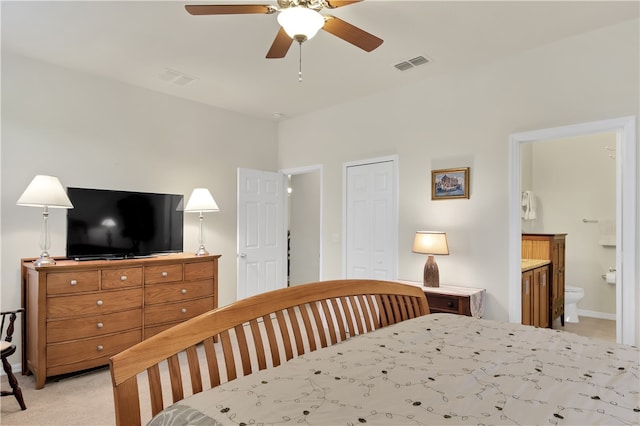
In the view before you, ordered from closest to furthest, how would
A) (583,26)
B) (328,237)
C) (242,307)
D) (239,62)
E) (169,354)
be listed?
(169,354), (242,307), (583,26), (239,62), (328,237)

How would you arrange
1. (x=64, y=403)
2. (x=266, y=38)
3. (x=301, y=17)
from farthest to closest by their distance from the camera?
(x=266, y=38), (x=64, y=403), (x=301, y=17)

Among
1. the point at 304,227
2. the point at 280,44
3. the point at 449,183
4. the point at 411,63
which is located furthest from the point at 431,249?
the point at 304,227

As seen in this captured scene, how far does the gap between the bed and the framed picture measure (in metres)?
2.09

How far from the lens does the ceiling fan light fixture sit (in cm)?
194

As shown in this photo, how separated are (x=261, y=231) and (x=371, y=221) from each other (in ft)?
5.12

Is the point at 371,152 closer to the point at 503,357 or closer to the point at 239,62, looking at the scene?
the point at 239,62

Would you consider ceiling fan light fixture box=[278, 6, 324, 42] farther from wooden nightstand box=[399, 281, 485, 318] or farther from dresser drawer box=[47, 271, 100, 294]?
dresser drawer box=[47, 271, 100, 294]

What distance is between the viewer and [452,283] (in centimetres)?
375

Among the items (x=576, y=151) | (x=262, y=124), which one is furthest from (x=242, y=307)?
(x=576, y=151)

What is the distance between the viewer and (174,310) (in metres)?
3.77

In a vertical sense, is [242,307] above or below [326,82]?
below

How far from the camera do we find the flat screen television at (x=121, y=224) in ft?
11.2

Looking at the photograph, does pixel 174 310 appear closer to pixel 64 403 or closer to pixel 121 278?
pixel 121 278

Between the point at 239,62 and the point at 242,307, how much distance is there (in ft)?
8.84
